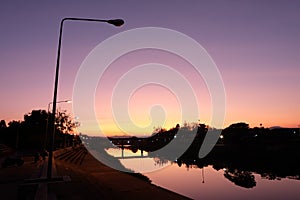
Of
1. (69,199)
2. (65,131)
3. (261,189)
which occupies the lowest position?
(261,189)

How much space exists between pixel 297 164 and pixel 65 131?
251 feet

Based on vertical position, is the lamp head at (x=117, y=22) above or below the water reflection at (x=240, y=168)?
above

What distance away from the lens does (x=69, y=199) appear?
1555 centimetres

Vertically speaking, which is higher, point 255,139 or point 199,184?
point 255,139

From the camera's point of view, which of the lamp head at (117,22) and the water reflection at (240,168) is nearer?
the lamp head at (117,22)

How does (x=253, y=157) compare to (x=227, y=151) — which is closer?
(x=253, y=157)

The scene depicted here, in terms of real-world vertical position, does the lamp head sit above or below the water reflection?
above

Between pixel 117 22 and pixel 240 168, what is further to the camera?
pixel 240 168

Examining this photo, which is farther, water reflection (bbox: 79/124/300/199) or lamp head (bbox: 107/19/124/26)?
water reflection (bbox: 79/124/300/199)

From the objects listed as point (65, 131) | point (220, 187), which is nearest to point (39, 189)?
point (220, 187)

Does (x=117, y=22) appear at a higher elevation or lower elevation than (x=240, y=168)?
higher

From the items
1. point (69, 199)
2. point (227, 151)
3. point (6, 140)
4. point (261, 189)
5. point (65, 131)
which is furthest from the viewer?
point (65, 131)

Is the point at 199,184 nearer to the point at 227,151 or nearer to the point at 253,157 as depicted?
the point at 253,157

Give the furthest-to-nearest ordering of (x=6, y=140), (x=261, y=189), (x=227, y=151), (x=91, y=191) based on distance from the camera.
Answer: (x=227, y=151)
(x=6, y=140)
(x=261, y=189)
(x=91, y=191)
